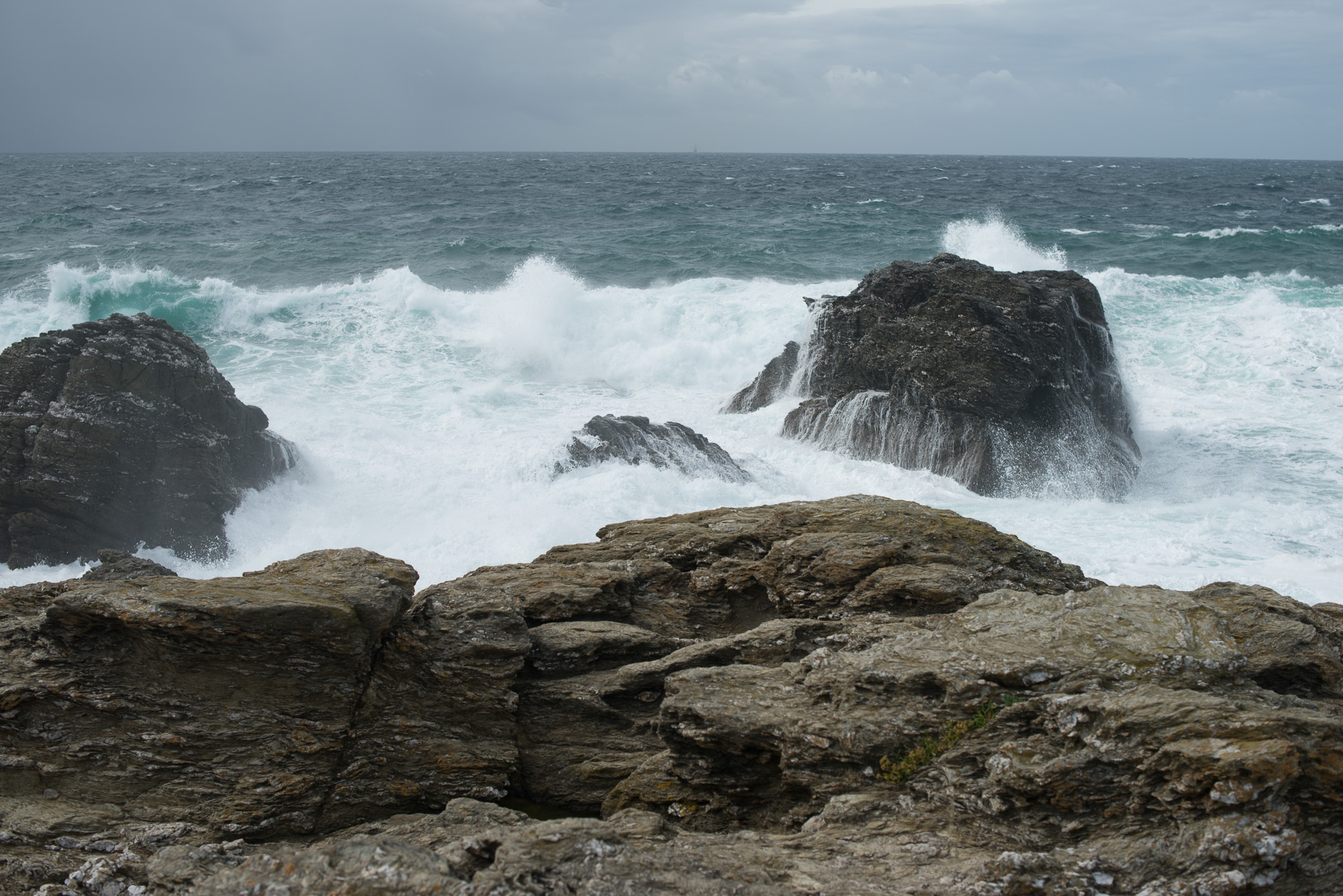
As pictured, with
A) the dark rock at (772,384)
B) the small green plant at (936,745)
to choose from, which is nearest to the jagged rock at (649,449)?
the dark rock at (772,384)

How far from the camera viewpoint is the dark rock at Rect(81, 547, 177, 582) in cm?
1148

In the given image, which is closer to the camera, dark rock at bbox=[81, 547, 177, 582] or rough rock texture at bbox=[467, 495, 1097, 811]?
rough rock texture at bbox=[467, 495, 1097, 811]

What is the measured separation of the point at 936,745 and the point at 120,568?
11.6 meters

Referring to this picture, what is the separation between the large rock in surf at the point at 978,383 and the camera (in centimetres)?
1823

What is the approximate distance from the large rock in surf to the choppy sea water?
0.70 metres

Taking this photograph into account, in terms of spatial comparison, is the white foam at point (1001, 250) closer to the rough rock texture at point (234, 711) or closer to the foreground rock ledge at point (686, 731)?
the foreground rock ledge at point (686, 731)

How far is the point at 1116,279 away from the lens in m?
35.6

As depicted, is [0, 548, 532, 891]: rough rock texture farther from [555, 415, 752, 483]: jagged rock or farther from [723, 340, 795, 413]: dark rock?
[723, 340, 795, 413]: dark rock

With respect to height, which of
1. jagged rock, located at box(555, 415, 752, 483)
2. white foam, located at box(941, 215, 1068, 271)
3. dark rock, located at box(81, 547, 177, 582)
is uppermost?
white foam, located at box(941, 215, 1068, 271)

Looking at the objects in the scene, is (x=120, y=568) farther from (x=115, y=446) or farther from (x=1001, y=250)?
(x=1001, y=250)

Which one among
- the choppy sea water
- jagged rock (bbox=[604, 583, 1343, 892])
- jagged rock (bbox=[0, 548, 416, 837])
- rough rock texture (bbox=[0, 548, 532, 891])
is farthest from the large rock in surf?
jagged rock (bbox=[0, 548, 416, 837])

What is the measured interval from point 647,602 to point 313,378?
67.0 ft

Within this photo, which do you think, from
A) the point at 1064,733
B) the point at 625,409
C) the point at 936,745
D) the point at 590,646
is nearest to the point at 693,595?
the point at 590,646

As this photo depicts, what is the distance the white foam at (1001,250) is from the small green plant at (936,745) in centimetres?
2940
